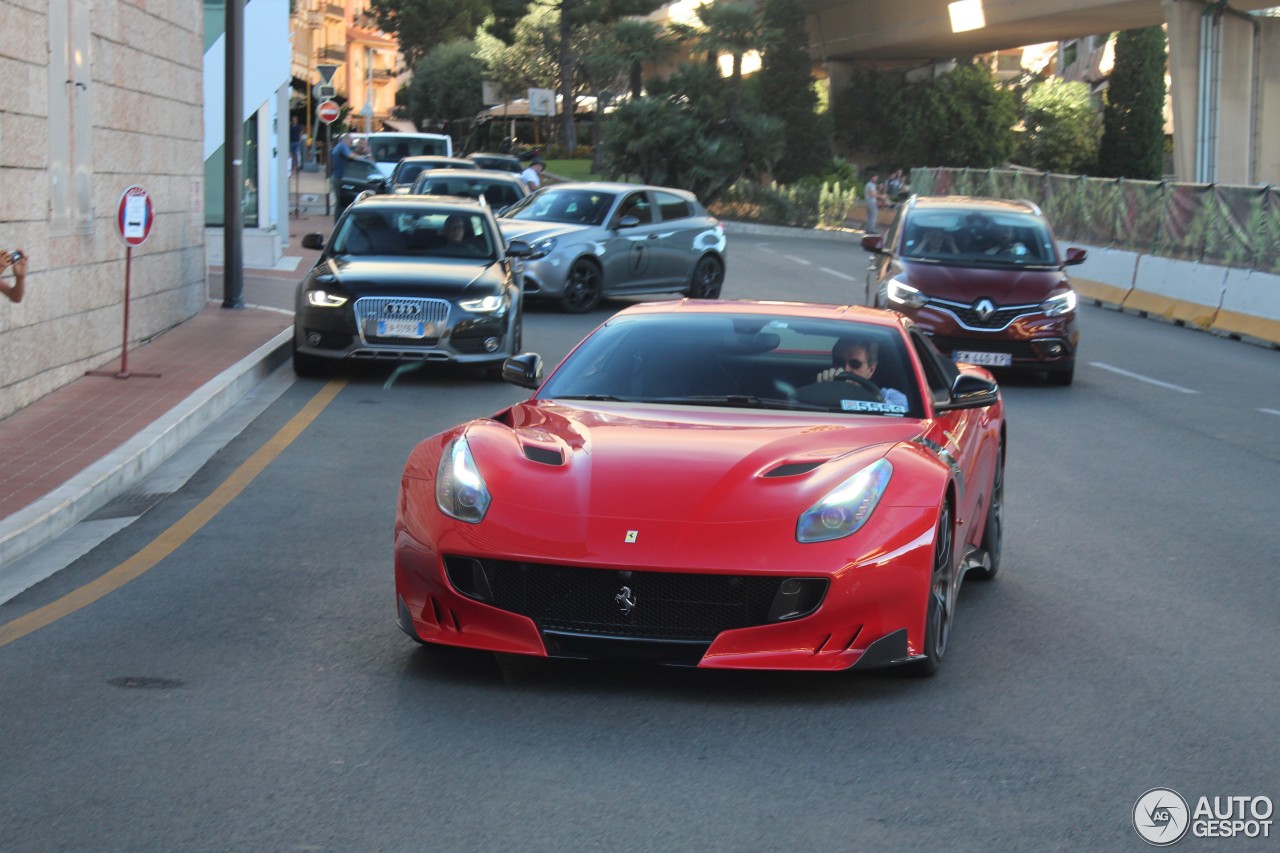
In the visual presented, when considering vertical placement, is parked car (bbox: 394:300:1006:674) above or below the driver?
below

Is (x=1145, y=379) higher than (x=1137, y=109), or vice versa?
(x=1137, y=109)

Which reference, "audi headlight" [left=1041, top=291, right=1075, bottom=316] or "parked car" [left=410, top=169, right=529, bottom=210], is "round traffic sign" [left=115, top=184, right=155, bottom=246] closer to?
"audi headlight" [left=1041, top=291, right=1075, bottom=316]

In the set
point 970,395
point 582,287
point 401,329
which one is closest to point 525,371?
point 970,395

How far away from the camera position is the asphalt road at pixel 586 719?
15.2 feet

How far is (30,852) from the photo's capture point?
4.32 meters

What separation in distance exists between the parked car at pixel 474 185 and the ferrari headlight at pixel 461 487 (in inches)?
787

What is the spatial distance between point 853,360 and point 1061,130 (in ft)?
203

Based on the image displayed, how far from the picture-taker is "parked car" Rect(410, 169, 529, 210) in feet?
87.2

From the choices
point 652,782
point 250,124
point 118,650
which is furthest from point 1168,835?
point 250,124

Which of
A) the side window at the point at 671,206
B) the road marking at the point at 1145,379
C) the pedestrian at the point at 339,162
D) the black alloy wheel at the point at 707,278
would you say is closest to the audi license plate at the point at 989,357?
the road marking at the point at 1145,379

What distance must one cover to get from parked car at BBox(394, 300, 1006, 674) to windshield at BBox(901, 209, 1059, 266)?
425 inches

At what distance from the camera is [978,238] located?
17.6 m

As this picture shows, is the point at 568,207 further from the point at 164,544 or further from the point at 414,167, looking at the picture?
the point at 164,544

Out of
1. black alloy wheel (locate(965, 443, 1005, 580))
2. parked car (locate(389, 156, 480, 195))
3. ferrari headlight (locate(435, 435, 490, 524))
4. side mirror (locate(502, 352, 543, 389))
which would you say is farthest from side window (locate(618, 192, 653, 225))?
ferrari headlight (locate(435, 435, 490, 524))
